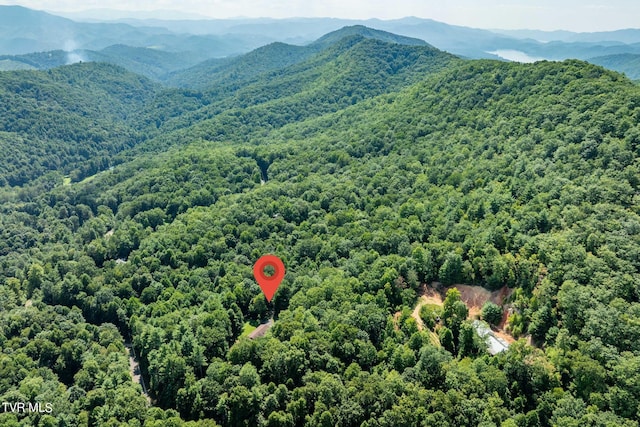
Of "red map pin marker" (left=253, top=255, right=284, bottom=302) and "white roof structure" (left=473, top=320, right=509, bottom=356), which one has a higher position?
"white roof structure" (left=473, top=320, right=509, bottom=356)

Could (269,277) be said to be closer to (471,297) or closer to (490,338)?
(471,297)

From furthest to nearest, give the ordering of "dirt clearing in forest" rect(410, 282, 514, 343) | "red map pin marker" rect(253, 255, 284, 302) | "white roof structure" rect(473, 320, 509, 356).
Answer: "red map pin marker" rect(253, 255, 284, 302), "dirt clearing in forest" rect(410, 282, 514, 343), "white roof structure" rect(473, 320, 509, 356)

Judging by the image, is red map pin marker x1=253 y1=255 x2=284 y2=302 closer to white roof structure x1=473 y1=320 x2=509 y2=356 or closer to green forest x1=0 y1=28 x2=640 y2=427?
green forest x1=0 y1=28 x2=640 y2=427

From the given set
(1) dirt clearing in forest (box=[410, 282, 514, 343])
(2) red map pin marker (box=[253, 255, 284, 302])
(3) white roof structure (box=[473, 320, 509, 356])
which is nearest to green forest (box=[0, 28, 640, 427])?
(1) dirt clearing in forest (box=[410, 282, 514, 343])

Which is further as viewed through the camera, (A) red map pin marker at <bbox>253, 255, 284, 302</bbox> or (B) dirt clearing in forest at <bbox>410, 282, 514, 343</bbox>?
(A) red map pin marker at <bbox>253, 255, 284, 302</bbox>

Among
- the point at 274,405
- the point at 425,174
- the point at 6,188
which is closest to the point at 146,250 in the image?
the point at 274,405

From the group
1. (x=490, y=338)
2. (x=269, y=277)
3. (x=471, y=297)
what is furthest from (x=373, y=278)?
(x=269, y=277)

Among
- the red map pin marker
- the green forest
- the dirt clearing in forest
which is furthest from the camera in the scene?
the red map pin marker
